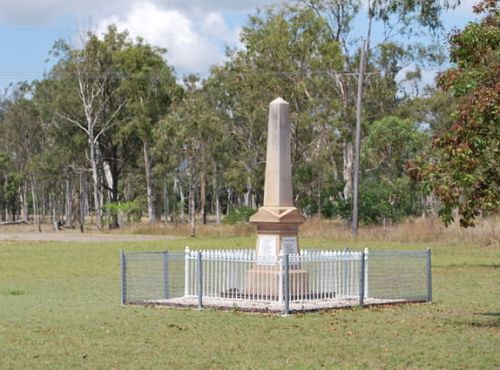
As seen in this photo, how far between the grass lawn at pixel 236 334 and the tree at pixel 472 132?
2.22 metres

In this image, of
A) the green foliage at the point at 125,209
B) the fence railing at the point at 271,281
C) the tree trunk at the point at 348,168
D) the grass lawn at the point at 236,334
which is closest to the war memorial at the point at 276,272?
the fence railing at the point at 271,281

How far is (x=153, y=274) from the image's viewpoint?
94.5 feet

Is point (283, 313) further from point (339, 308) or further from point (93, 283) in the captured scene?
point (93, 283)

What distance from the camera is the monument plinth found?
21.8 m

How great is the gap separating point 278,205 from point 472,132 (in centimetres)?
659

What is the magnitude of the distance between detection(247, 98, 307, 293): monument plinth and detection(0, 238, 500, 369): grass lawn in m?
2.54

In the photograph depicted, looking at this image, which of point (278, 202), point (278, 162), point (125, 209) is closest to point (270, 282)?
point (278, 202)

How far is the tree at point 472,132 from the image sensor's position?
52.7ft

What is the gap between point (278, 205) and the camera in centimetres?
2202

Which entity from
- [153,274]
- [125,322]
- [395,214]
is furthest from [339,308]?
[395,214]

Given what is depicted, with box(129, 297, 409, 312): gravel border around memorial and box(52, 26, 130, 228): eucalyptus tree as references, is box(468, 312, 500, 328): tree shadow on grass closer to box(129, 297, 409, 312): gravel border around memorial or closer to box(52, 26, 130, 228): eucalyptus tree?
box(129, 297, 409, 312): gravel border around memorial

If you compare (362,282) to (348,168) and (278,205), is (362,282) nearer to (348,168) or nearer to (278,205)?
(278,205)

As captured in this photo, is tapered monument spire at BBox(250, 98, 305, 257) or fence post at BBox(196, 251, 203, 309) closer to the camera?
fence post at BBox(196, 251, 203, 309)

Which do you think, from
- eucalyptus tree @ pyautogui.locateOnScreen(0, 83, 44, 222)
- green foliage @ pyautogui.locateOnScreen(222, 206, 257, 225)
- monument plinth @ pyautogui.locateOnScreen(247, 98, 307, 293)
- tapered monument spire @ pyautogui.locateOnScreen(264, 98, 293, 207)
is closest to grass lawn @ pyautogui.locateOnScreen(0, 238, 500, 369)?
monument plinth @ pyautogui.locateOnScreen(247, 98, 307, 293)
